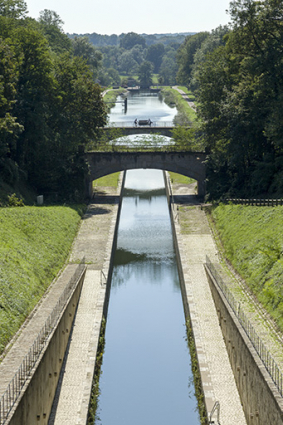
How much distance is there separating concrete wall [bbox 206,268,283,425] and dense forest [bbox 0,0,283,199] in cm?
2269

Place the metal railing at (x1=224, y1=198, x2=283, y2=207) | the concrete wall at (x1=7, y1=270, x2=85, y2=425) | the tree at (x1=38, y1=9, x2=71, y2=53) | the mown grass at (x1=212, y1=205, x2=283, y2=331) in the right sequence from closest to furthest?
the concrete wall at (x1=7, y1=270, x2=85, y2=425) → the mown grass at (x1=212, y1=205, x2=283, y2=331) → the metal railing at (x1=224, y1=198, x2=283, y2=207) → the tree at (x1=38, y1=9, x2=71, y2=53)

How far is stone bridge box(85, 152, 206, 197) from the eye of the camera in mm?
60000

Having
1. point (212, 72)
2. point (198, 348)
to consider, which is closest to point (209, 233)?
point (212, 72)

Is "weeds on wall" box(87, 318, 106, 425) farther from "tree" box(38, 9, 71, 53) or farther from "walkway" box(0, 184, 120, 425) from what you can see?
"tree" box(38, 9, 71, 53)

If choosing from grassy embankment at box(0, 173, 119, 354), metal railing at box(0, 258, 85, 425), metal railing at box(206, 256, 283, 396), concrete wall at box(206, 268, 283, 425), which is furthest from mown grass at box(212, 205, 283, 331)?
grassy embankment at box(0, 173, 119, 354)

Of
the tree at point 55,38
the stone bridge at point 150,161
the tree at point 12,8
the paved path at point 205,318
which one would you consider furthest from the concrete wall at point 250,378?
A: the tree at point 55,38

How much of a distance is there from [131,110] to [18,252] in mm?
120621

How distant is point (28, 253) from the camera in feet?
122

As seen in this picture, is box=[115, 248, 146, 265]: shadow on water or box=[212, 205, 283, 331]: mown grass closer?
box=[212, 205, 283, 331]: mown grass

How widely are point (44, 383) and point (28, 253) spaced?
14.6 meters

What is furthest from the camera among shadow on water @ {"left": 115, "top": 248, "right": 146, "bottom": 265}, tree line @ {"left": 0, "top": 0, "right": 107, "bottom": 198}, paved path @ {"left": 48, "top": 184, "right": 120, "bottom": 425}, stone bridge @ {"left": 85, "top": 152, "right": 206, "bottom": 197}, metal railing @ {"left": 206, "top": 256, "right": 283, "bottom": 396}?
stone bridge @ {"left": 85, "top": 152, "right": 206, "bottom": 197}

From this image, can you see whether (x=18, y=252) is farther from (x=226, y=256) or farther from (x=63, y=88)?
(x=63, y=88)

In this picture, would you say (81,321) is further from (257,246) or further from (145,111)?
(145,111)

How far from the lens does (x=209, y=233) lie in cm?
4788
